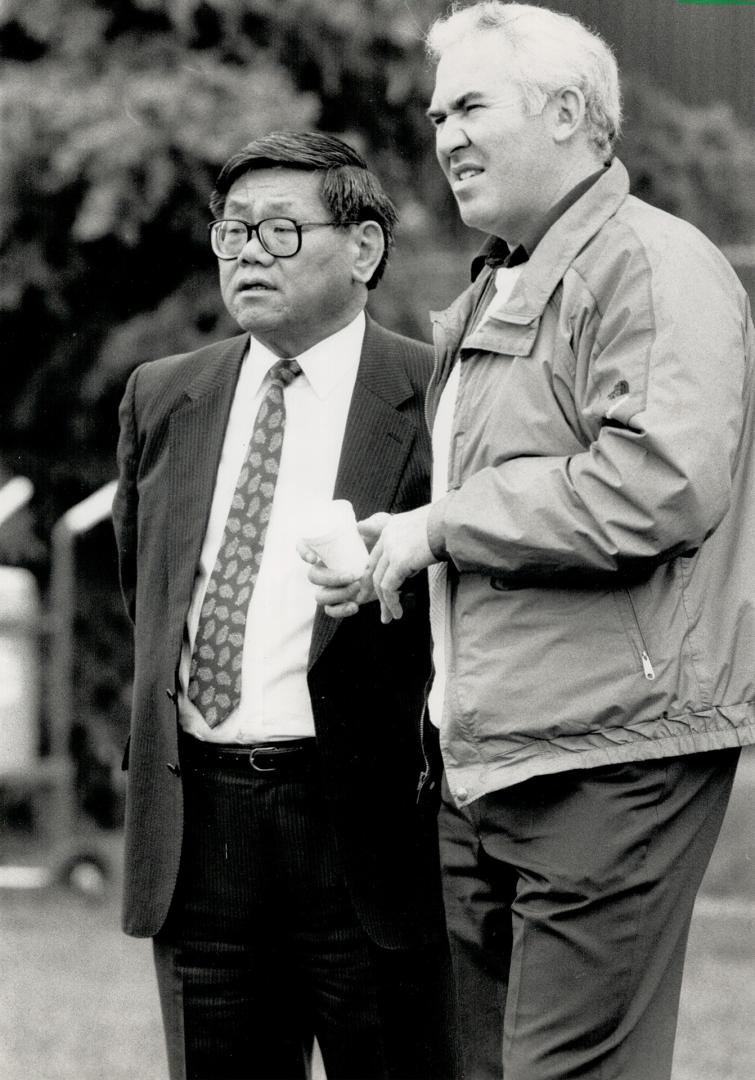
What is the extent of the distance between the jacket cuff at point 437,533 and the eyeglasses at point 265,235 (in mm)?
878

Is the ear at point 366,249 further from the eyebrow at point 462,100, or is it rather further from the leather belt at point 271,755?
the leather belt at point 271,755

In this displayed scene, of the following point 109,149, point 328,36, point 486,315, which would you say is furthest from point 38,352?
point 486,315

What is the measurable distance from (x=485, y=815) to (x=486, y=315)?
0.72 m

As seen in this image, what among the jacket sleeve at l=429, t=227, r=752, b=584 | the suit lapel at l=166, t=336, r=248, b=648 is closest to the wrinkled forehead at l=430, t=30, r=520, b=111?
the jacket sleeve at l=429, t=227, r=752, b=584

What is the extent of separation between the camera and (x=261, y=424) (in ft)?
10.1

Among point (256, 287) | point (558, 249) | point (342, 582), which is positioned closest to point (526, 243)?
point (558, 249)

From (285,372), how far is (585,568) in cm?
105

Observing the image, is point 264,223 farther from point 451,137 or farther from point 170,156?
point 170,156

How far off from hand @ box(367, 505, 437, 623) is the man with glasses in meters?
0.43

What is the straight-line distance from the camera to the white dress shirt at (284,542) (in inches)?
117

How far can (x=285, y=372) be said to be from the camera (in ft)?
10.2

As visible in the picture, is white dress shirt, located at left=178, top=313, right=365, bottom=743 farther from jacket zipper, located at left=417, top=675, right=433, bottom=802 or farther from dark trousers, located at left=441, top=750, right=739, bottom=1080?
dark trousers, located at left=441, top=750, right=739, bottom=1080

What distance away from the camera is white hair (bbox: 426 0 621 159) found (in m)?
2.45

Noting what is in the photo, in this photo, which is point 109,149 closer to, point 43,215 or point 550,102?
point 43,215
